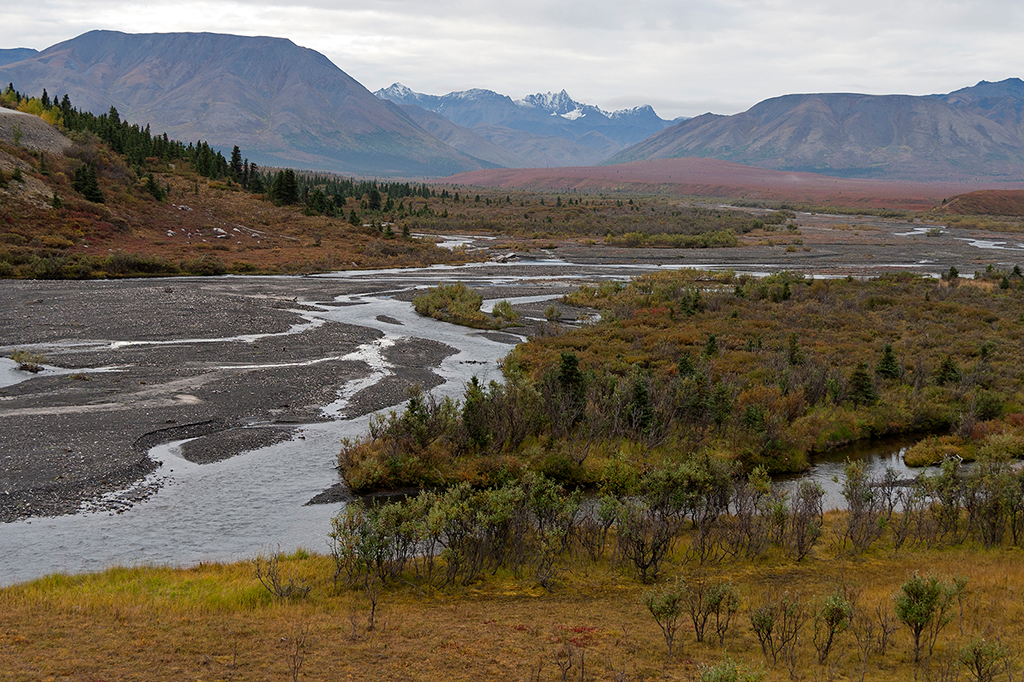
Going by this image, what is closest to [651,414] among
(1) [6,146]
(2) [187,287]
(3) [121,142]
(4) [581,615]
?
(4) [581,615]

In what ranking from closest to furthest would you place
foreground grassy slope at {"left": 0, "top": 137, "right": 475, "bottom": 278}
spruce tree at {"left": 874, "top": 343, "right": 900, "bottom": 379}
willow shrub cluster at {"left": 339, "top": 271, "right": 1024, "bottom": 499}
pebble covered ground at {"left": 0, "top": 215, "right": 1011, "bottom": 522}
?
pebble covered ground at {"left": 0, "top": 215, "right": 1011, "bottom": 522}
willow shrub cluster at {"left": 339, "top": 271, "right": 1024, "bottom": 499}
spruce tree at {"left": 874, "top": 343, "right": 900, "bottom": 379}
foreground grassy slope at {"left": 0, "top": 137, "right": 475, "bottom": 278}

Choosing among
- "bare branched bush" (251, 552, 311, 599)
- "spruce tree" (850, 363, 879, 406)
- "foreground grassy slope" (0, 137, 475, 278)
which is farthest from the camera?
"foreground grassy slope" (0, 137, 475, 278)

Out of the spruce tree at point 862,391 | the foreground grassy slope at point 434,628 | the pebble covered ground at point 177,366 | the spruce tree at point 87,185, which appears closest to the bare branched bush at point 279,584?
the foreground grassy slope at point 434,628

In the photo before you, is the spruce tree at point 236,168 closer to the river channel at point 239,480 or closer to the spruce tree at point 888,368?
the river channel at point 239,480

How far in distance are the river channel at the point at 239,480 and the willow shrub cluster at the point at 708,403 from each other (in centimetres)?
160

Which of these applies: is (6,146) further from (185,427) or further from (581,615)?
(581,615)

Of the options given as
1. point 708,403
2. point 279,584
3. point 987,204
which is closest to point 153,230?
point 708,403

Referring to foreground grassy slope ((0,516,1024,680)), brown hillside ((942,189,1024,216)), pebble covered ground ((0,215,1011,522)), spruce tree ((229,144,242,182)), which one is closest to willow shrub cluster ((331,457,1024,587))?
foreground grassy slope ((0,516,1024,680))

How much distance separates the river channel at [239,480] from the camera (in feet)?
49.3

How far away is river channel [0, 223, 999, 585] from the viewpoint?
15.0 m

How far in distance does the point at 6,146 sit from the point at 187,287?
3631cm

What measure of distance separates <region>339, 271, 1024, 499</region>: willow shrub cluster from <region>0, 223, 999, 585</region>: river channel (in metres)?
1.60

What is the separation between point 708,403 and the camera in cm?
2378

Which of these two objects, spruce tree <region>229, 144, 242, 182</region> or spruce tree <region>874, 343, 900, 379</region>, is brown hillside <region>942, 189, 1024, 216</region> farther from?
spruce tree <region>874, 343, 900, 379</region>
